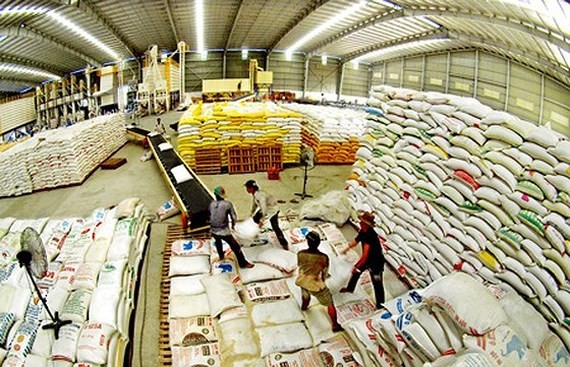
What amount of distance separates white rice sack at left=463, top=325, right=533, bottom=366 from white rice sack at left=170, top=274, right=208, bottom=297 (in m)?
3.18

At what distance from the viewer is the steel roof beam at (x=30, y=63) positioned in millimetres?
15473

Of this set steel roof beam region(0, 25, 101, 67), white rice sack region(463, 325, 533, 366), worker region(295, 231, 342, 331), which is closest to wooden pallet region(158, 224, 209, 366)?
A: worker region(295, 231, 342, 331)

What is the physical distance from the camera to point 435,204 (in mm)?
4547

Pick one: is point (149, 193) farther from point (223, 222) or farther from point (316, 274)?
point (316, 274)

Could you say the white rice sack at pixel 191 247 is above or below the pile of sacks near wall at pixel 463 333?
below

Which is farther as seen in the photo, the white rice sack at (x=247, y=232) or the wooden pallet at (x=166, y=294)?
the white rice sack at (x=247, y=232)

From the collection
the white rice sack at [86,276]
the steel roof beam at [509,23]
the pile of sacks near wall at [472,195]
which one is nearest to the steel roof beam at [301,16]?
the steel roof beam at [509,23]

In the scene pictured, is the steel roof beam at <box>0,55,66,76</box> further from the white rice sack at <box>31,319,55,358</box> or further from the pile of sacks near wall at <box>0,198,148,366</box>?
the white rice sack at <box>31,319,55,358</box>

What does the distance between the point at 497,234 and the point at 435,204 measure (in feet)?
2.96

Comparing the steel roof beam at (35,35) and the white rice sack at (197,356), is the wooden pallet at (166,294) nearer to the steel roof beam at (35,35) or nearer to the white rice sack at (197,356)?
the white rice sack at (197,356)

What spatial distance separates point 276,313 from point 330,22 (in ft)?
53.7

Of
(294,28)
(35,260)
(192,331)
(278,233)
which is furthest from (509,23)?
(294,28)

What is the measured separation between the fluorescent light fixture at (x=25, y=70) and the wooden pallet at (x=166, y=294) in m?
15.4

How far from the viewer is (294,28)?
19.5 meters
